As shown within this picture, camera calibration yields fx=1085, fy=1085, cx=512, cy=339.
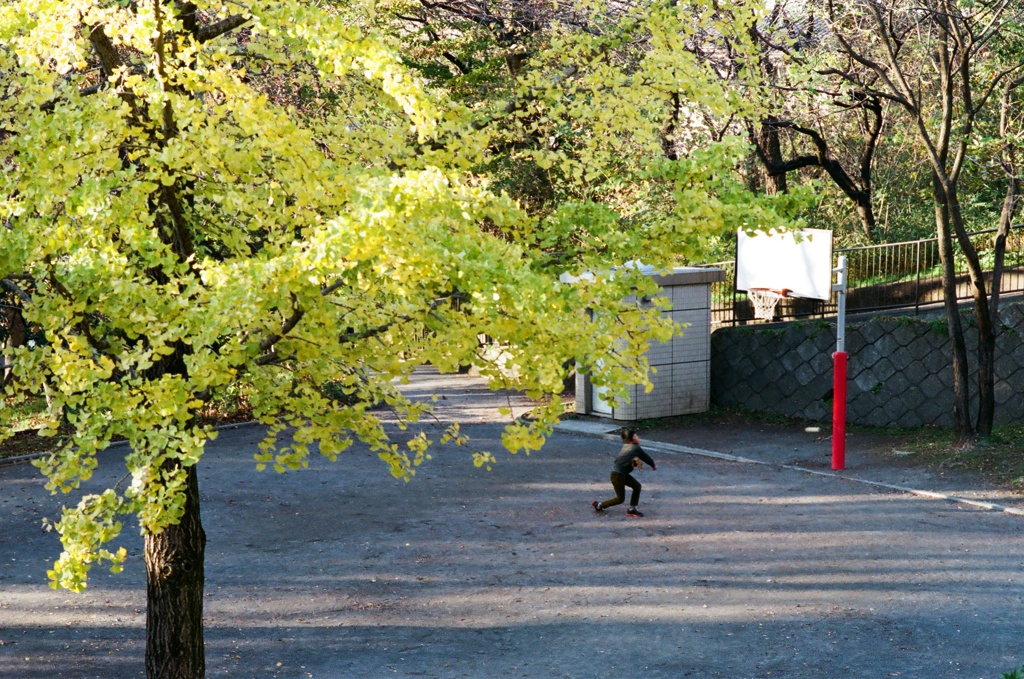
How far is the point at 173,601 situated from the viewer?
22.5ft

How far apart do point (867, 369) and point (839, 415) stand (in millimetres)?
2888

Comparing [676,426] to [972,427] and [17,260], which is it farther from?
[17,260]

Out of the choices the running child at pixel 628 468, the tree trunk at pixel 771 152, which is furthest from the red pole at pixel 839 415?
the tree trunk at pixel 771 152

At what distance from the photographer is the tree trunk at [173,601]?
22.4 ft

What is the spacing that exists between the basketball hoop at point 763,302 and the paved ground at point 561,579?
4.22m

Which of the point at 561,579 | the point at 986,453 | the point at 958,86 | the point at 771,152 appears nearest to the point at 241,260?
the point at 561,579

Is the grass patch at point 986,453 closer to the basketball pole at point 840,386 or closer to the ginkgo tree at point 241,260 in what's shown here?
the basketball pole at point 840,386

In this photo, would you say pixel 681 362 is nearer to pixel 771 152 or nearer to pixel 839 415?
pixel 839 415

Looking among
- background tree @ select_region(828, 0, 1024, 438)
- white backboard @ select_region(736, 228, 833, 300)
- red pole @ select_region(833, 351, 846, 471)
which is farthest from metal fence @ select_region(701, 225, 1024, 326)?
red pole @ select_region(833, 351, 846, 471)

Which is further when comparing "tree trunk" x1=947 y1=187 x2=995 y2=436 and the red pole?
"tree trunk" x1=947 y1=187 x2=995 y2=436

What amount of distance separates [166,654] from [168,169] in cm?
301

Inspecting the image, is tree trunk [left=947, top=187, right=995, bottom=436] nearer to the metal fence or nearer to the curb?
the curb

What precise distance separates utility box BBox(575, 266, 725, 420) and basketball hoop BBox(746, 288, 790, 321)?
71 cm

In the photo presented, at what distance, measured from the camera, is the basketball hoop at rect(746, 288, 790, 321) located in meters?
19.0
